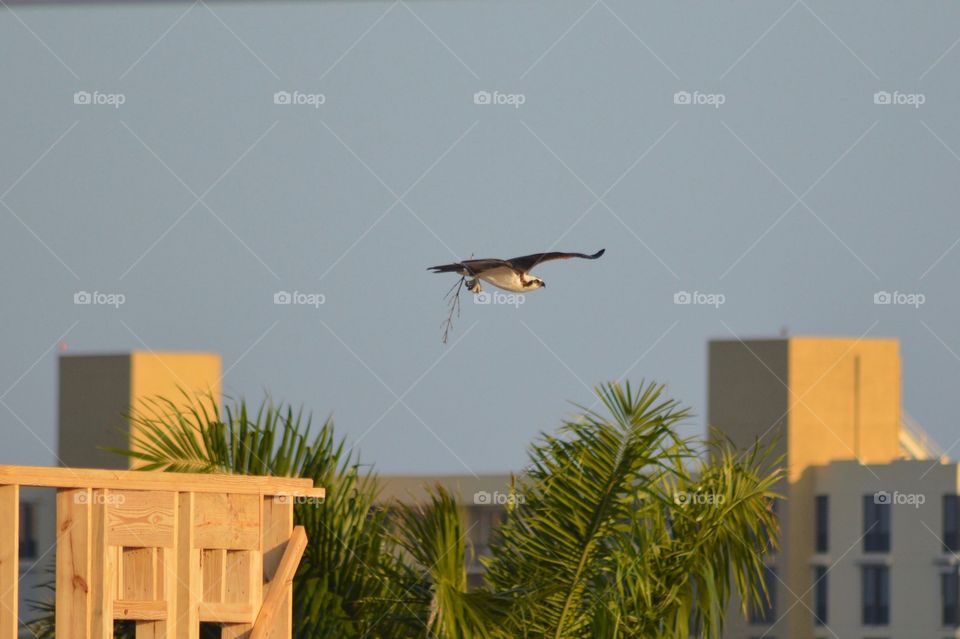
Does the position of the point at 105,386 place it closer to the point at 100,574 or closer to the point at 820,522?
the point at 820,522

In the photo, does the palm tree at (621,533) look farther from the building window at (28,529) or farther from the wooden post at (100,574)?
the building window at (28,529)

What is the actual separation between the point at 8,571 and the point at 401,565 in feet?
14.2

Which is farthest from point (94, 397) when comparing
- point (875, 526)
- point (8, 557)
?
point (8, 557)

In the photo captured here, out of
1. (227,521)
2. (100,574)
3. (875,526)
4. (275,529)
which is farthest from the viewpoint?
(875,526)

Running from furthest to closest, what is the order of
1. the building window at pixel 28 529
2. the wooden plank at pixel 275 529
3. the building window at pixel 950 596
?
1. the building window at pixel 28 529
2. the building window at pixel 950 596
3. the wooden plank at pixel 275 529

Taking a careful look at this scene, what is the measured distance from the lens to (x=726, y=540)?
1118cm

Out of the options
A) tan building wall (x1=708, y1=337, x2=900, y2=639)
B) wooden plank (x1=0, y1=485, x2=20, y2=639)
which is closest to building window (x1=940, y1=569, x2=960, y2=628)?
tan building wall (x1=708, y1=337, x2=900, y2=639)

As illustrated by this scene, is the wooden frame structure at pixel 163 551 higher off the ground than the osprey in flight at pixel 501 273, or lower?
lower

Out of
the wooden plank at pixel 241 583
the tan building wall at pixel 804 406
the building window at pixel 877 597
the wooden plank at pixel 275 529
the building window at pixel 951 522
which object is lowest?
the building window at pixel 877 597

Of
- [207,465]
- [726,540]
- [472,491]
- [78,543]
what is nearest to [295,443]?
[207,465]

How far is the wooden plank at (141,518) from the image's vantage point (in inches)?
303

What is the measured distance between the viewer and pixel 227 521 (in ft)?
26.8

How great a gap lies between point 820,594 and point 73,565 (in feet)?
125

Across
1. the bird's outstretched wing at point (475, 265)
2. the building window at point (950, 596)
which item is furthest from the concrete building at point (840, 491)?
the bird's outstretched wing at point (475, 265)
